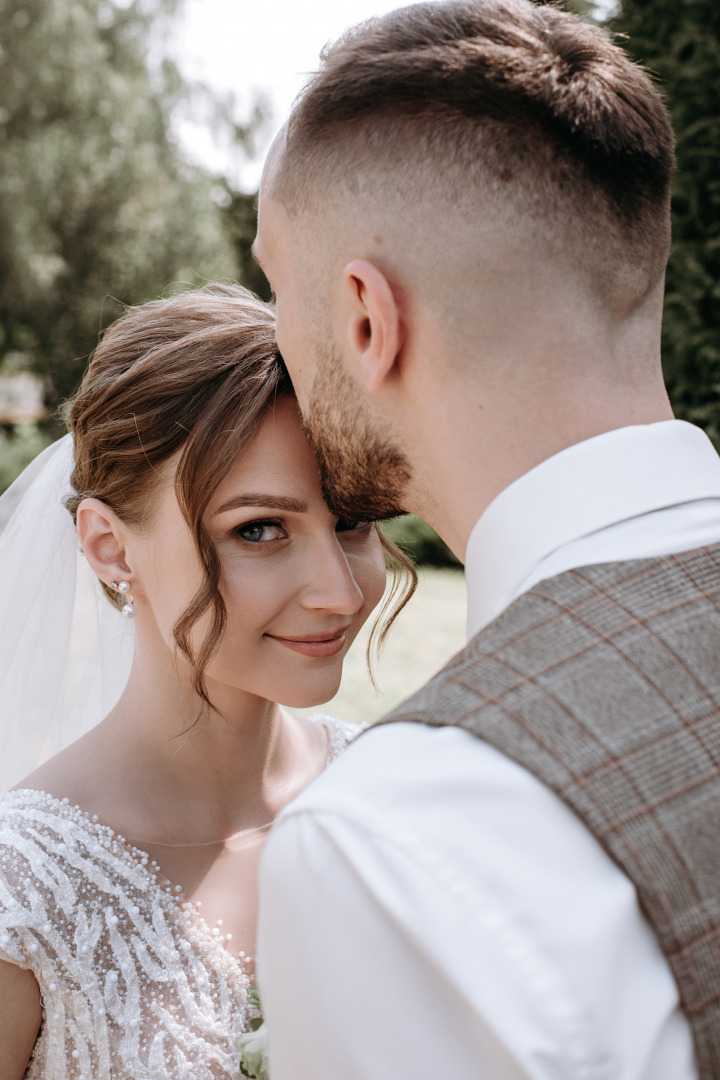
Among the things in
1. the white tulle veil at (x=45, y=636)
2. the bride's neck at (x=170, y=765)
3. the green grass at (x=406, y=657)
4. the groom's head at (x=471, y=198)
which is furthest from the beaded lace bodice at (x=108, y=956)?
the green grass at (x=406, y=657)

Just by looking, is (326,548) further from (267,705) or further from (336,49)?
(336,49)

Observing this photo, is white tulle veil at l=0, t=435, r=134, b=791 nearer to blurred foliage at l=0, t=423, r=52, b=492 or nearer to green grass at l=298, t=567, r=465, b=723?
green grass at l=298, t=567, r=465, b=723

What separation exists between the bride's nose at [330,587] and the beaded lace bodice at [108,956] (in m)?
0.76

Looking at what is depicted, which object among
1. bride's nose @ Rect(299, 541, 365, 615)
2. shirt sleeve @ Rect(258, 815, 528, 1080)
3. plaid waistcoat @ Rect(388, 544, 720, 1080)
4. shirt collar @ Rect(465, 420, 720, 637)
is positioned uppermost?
shirt collar @ Rect(465, 420, 720, 637)

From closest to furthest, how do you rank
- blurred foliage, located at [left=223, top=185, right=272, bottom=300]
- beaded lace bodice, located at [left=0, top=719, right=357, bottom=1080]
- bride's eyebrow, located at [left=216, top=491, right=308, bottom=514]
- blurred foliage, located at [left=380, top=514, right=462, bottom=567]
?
beaded lace bodice, located at [left=0, top=719, right=357, bottom=1080] → bride's eyebrow, located at [left=216, top=491, right=308, bottom=514] → blurred foliage, located at [left=380, top=514, right=462, bottom=567] → blurred foliage, located at [left=223, top=185, right=272, bottom=300]

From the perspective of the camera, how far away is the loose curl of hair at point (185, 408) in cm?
224

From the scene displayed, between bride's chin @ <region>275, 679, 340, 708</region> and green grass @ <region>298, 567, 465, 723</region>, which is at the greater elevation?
bride's chin @ <region>275, 679, 340, 708</region>

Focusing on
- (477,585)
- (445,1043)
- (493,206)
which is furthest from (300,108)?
(445,1043)

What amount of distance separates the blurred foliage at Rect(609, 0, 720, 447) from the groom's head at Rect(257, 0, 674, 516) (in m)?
6.03

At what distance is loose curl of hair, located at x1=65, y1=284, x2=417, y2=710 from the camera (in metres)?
2.24

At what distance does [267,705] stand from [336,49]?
5.60 feet

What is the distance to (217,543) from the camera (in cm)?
227

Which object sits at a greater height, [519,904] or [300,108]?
[300,108]

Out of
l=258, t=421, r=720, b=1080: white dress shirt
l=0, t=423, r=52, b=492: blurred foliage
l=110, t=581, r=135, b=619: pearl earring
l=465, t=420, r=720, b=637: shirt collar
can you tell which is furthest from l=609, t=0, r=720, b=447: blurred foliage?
l=0, t=423, r=52, b=492: blurred foliage
